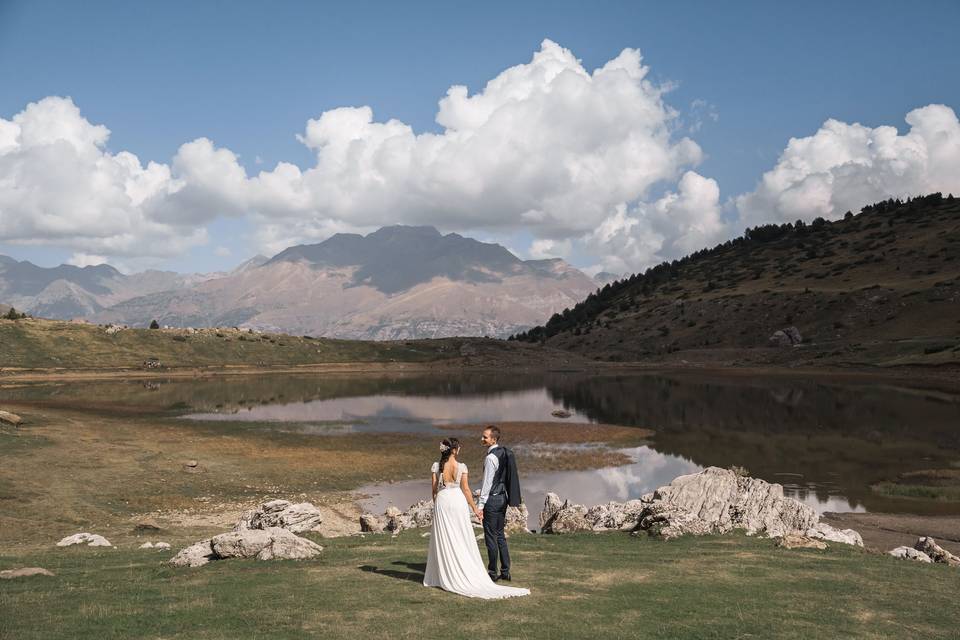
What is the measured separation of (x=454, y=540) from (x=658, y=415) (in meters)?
65.7

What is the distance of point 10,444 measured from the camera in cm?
4325

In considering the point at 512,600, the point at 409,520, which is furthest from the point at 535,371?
the point at 512,600

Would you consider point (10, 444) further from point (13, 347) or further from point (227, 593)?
point (13, 347)

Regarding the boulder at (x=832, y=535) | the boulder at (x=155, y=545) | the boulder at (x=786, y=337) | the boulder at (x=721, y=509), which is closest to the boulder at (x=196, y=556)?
the boulder at (x=155, y=545)

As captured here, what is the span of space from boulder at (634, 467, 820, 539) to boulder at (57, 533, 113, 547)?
67.7 ft

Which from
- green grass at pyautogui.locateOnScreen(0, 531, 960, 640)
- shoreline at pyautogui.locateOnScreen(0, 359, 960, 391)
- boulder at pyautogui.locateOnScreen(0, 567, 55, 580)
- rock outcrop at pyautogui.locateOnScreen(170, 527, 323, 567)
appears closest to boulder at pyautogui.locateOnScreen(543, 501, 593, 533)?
green grass at pyautogui.locateOnScreen(0, 531, 960, 640)

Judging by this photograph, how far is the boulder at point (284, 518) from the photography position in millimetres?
25906

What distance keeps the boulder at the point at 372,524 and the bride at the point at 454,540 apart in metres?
13.9

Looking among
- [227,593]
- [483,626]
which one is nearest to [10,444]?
[227,593]

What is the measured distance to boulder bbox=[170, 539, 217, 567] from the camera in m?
18.9

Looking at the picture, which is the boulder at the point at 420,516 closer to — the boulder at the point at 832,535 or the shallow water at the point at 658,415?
the shallow water at the point at 658,415

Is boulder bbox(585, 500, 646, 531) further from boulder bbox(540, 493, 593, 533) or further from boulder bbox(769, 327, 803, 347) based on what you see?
boulder bbox(769, 327, 803, 347)

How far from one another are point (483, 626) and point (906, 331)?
14642 centimetres

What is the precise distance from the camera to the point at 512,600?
48.2 feet
